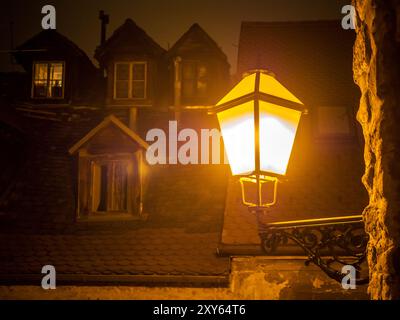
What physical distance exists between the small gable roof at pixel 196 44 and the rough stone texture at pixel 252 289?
19.1ft

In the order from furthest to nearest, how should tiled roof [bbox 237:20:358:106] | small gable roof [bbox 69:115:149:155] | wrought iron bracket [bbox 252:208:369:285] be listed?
tiled roof [bbox 237:20:358:106] < small gable roof [bbox 69:115:149:155] < wrought iron bracket [bbox 252:208:369:285]

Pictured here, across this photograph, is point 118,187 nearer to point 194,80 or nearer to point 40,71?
point 194,80

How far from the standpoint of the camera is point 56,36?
492 inches

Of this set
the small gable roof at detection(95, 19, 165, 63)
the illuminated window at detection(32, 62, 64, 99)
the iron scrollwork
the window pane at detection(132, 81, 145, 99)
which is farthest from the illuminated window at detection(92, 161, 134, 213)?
the iron scrollwork

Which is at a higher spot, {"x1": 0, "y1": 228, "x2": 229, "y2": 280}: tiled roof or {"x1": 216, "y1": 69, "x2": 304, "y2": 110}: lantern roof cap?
{"x1": 216, "y1": 69, "x2": 304, "y2": 110}: lantern roof cap

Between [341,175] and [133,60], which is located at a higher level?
[133,60]

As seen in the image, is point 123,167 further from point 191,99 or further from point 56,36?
point 56,36

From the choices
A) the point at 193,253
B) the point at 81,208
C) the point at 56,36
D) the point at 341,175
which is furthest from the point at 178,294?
the point at 56,36

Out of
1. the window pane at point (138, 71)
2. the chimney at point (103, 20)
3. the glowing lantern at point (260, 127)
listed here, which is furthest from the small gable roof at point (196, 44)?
the glowing lantern at point (260, 127)

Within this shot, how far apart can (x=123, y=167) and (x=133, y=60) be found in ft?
10.3

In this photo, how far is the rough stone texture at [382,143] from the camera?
7.50 feet

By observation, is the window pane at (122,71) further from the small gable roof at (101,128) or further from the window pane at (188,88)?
the small gable roof at (101,128)

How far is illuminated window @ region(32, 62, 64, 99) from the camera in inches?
491

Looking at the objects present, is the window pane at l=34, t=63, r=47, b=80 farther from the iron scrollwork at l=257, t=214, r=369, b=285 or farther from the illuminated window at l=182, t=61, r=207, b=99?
the iron scrollwork at l=257, t=214, r=369, b=285
